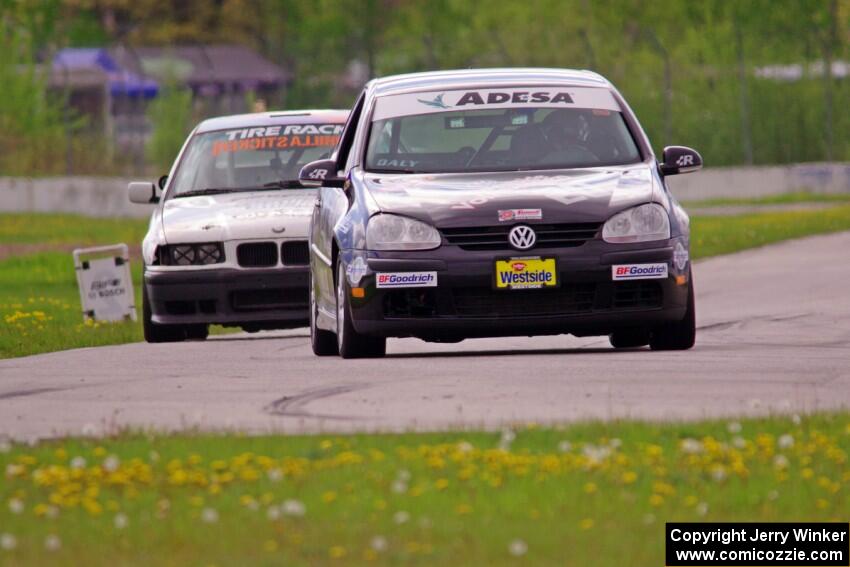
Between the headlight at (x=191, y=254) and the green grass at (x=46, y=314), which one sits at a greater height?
the headlight at (x=191, y=254)

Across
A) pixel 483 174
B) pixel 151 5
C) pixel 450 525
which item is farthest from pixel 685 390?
pixel 151 5

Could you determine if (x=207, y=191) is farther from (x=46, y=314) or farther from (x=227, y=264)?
(x=46, y=314)

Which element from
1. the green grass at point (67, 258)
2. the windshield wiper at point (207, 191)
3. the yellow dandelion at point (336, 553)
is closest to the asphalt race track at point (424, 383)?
the green grass at point (67, 258)

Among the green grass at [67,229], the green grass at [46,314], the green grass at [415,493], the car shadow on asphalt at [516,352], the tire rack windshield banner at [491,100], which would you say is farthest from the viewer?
the green grass at [67,229]

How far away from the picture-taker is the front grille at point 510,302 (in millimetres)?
12117

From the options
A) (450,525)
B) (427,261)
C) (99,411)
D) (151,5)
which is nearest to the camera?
(450,525)

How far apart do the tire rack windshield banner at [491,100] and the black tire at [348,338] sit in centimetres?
118

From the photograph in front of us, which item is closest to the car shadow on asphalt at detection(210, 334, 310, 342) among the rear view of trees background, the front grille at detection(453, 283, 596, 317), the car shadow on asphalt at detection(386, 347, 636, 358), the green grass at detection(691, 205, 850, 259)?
the car shadow on asphalt at detection(386, 347, 636, 358)

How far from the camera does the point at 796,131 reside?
139 feet

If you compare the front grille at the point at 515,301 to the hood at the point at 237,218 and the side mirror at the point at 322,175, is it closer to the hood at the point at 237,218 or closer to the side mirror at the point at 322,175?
the side mirror at the point at 322,175

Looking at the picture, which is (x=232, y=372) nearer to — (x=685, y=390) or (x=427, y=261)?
(x=427, y=261)

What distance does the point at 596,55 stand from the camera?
52.6m

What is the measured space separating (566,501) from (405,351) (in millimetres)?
7236

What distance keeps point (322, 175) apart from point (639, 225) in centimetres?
215
